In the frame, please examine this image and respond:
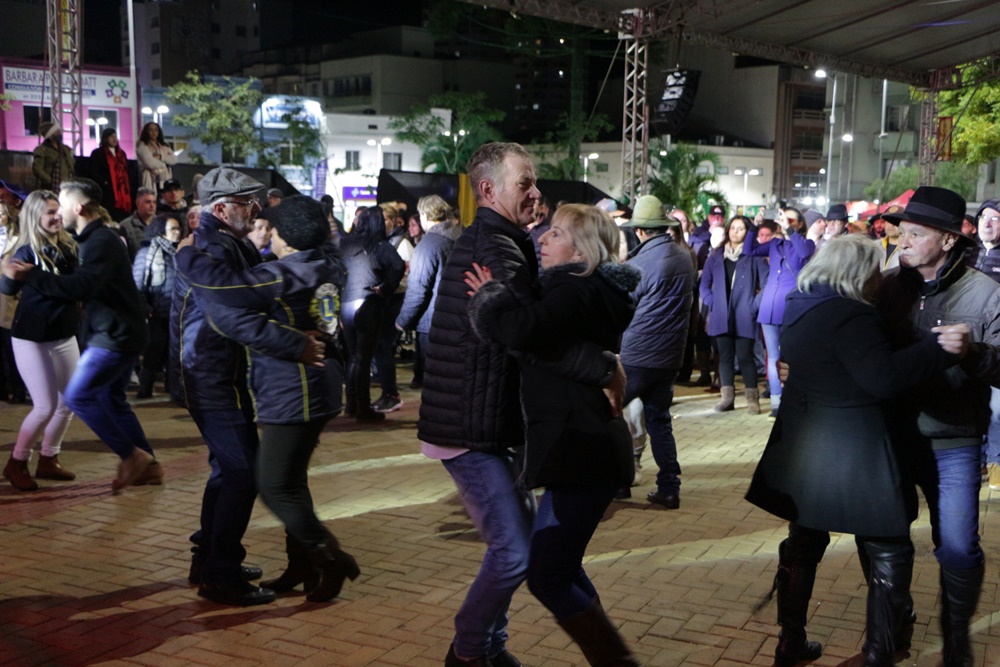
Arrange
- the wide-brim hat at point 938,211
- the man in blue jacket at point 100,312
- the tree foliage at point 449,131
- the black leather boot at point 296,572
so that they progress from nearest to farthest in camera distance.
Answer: the wide-brim hat at point 938,211 → the black leather boot at point 296,572 → the man in blue jacket at point 100,312 → the tree foliage at point 449,131

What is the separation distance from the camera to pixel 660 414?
6.99 meters

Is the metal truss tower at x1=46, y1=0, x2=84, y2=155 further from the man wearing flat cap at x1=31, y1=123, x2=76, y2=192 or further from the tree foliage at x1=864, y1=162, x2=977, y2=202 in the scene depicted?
the tree foliage at x1=864, y1=162, x2=977, y2=202

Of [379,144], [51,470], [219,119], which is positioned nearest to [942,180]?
[219,119]

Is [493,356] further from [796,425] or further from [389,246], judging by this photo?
[389,246]

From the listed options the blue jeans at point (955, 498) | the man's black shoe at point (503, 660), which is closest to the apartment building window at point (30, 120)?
the man's black shoe at point (503, 660)

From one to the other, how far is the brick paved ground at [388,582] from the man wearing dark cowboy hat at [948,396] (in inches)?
26.4

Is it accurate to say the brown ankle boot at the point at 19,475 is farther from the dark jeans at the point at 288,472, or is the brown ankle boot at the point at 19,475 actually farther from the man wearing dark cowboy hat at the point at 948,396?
the man wearing dark cowboy hat at the point at 948,396

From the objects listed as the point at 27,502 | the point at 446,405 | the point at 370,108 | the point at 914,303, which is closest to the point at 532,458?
the point at 446,405

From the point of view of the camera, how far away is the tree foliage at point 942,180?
4488cm

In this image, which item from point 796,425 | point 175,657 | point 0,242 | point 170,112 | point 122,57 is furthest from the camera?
point 122,57

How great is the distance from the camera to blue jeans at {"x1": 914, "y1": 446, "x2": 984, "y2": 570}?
403 centimetres

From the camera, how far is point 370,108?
83188 mm

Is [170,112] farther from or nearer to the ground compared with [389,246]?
farther from the ground

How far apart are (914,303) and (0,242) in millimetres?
8604
